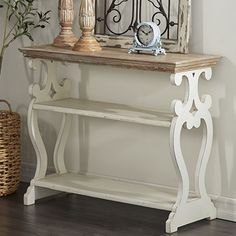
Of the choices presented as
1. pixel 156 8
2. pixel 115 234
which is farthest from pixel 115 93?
pixel 115 234

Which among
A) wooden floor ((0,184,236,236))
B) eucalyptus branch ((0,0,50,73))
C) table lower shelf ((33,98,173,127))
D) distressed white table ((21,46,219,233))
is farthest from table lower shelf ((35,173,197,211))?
eucalyptus branch ((0,0,50,73))

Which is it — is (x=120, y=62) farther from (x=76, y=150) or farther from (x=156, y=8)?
(x=76, y=150)

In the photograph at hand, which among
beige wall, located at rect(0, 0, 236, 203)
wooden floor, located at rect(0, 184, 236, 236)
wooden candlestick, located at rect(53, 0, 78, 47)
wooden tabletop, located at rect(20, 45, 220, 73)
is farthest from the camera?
wooden candlestick, located at rect(53, 0, 78, 47)

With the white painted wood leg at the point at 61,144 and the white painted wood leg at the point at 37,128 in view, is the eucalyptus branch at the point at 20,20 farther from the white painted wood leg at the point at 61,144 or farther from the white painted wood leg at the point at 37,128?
the white painted wood leg at the point at 61,144

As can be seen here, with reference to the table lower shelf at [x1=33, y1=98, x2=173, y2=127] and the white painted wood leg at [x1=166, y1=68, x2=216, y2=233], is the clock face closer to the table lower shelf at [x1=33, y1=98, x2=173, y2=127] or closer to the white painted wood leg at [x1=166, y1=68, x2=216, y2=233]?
the white painted wood leg at [x1=166, y1=68, x2=216, y2=233]

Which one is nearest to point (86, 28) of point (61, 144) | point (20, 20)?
point (20, 20)

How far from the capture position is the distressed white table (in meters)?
3.63

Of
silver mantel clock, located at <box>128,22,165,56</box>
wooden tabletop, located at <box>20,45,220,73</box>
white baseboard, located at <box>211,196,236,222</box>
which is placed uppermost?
silver mantel clock, located at <box>128,22,165,56</box>

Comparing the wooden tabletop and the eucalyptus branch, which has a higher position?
the eucalyptus branch

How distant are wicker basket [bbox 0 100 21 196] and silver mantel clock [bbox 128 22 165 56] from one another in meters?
0.89

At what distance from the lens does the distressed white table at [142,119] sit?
3627 mm

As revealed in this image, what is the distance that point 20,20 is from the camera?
433 centimetres

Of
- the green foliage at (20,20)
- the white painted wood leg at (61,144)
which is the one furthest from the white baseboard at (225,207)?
the green foliage at (20,20)

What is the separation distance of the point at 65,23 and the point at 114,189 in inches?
34.2
